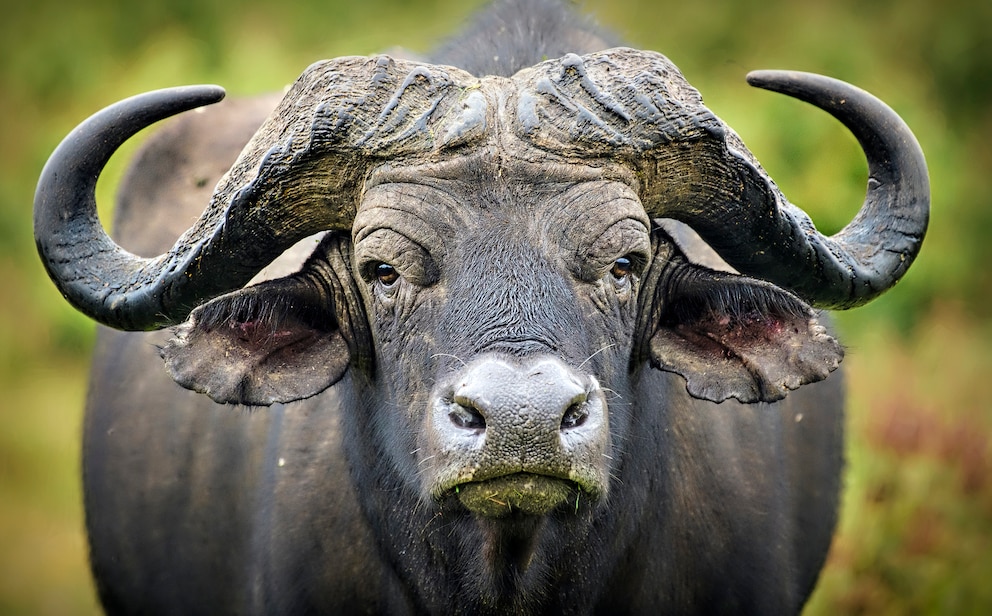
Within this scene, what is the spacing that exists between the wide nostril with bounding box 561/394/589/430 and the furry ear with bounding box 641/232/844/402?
958 mm

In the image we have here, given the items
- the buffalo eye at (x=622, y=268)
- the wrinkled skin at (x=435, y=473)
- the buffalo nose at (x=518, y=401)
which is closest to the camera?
the buffalo nose at (x=518, y=401)

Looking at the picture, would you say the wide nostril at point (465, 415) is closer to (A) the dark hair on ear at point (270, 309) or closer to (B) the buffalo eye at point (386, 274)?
(B) the buffalo eye at point (386, 274)

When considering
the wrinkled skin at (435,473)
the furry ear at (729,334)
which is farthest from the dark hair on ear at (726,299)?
the wrinkled skin at (435,473)

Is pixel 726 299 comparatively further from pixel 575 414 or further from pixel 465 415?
pixel 465 415

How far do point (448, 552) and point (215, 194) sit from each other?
156 centimetres

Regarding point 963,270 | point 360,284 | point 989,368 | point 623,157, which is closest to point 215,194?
point 360,284

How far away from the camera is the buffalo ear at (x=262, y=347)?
14.3 ft

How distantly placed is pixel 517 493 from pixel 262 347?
1386 mm

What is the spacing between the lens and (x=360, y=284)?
4.34 metres

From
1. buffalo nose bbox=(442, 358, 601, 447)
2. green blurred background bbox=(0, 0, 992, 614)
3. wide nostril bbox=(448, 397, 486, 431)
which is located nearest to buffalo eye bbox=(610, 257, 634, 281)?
buffalo nose bbox=(442, 358, 601, 447)

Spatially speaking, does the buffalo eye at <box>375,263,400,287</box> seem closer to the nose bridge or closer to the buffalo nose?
the nose bridge

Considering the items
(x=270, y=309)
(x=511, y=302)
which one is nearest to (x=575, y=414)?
(x=511, y=302)

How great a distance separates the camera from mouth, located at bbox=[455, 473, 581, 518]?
11.7ft

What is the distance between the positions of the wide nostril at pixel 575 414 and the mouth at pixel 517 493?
17 centimetres
